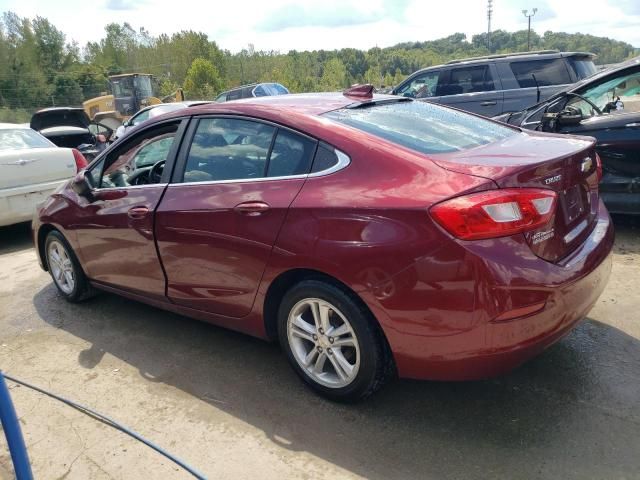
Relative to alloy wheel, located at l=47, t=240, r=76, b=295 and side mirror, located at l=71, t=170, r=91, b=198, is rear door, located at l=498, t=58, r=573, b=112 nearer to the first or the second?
side mirror, located at l=71, t=170, r=91, b=198

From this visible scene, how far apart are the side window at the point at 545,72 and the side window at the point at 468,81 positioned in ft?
1.95

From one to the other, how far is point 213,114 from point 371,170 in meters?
1.27

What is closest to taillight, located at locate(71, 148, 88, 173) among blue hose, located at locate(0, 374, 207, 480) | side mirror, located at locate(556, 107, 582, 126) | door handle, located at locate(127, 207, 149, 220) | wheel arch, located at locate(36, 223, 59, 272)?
wheel arch, located at locate(36, 223, 59, 272)

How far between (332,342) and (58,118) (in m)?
11.2

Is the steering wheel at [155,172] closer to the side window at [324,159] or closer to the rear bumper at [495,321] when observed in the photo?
the side window at [324,159]

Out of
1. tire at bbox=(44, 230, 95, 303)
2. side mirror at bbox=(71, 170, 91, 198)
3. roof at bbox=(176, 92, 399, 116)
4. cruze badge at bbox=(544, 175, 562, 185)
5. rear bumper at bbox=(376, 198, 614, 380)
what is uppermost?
roof at bbox=(176, 92, 399, 116)

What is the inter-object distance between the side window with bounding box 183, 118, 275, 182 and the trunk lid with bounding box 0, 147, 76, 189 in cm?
397

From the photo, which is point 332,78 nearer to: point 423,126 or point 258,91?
point 258,91

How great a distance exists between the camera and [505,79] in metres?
9.74

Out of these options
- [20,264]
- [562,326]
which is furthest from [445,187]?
[20,264]

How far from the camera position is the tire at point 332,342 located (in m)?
2.56

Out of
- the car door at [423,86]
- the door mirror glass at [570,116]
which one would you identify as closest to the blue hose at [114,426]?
the door mirror glass at [570,116]

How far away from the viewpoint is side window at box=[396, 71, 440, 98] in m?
10.6

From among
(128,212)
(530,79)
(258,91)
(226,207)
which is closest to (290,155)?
(226,207)
